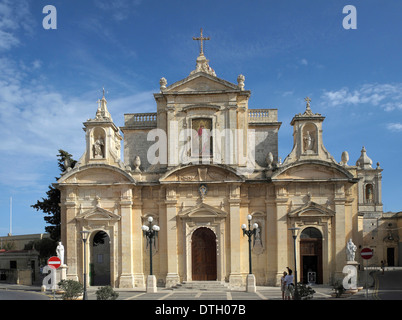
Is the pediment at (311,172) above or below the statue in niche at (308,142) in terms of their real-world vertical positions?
below

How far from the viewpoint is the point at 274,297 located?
2680 cm

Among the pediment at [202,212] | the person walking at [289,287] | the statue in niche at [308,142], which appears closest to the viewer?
the person walking at [289,287]

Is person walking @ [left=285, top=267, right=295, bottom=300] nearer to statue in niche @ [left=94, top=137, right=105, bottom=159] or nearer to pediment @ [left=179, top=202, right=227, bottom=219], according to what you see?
pediment @ [left=179, top=202, right=227, bottom=219]

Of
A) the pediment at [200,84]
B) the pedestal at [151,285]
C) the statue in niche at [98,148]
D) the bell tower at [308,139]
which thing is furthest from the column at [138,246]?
the bell tower at [308,139]

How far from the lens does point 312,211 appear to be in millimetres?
33625

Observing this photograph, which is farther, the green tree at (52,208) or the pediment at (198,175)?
the green tree at (52,208)

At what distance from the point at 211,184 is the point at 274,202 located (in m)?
4.70

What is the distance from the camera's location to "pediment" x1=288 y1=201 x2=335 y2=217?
33469 mm

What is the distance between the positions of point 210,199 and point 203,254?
3997 millimetres

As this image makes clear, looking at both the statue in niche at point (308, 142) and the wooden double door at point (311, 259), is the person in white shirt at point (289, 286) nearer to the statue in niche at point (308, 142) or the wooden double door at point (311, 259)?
the wooden double door at point (311, 259)

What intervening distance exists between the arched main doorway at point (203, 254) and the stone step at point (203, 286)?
1.36m

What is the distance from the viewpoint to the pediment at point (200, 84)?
116 feet
